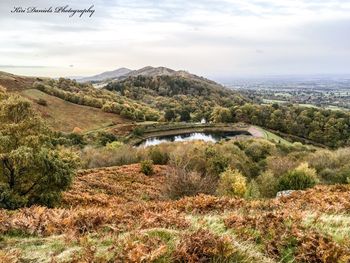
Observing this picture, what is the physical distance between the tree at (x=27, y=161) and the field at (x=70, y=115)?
83.9 meters

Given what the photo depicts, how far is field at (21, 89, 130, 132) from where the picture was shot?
343 feet

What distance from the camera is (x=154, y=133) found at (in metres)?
108

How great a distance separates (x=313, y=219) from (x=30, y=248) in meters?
5.80

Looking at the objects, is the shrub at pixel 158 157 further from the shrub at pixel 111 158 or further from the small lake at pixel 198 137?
the small lake at pixel 198 137

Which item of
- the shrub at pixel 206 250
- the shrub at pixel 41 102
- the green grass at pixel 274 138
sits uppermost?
the shrub at pixel 206 250

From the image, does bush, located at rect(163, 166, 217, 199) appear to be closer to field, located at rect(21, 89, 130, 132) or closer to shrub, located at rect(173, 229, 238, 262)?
shrub, located at rect(173, 229, 238, 262)

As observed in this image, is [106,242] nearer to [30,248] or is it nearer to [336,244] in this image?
[30,248]

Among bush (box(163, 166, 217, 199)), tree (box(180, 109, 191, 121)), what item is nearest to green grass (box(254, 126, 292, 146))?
tree (box(180, 109, 191, 121))

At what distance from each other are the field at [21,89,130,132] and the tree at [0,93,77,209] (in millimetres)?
83937

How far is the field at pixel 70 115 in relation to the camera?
105 metres

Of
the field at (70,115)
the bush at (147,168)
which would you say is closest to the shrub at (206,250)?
the bush at (147,168)

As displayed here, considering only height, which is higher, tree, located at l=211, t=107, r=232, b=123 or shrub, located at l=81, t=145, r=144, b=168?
shrub, located at l=81, t=145, r=144, b=168

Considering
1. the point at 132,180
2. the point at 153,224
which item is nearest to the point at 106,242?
the point at 153,224

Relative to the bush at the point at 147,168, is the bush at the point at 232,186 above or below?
above
